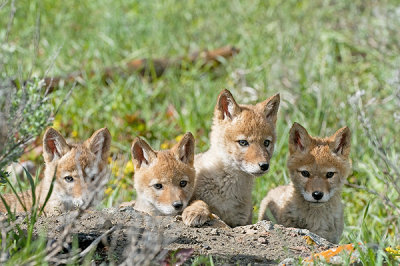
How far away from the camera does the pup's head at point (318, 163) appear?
5609 millimetres

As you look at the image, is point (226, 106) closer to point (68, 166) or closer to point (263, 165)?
point (263, 165)

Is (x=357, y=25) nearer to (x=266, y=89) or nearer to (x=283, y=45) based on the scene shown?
(x=283, y=45)

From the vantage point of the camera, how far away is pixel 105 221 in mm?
4809

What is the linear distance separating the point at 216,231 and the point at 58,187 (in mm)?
1492

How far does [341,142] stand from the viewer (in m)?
5.89

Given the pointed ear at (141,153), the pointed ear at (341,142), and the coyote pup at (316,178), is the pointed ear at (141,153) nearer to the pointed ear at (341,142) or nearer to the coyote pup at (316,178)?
the coyote pup at (316,178)

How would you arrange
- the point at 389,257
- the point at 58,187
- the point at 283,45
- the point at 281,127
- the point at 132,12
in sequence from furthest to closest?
the point at 132,12 → the point at 283,45 → the point at 281,127 → the point at 58,187 → the point at 389,257

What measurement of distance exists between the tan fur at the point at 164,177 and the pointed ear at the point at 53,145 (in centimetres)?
63

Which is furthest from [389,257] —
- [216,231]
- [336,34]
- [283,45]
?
[336,34]

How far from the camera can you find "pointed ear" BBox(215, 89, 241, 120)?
6.00 meters

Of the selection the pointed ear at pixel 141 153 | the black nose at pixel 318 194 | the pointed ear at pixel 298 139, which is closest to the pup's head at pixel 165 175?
the pointed ear at pixel 141 153

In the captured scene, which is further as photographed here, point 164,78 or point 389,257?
point 164,78

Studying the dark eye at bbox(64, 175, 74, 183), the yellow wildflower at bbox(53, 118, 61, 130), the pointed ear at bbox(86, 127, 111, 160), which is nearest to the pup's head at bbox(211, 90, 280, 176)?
the pointed ear at bbox(86, 127, 111, 160)

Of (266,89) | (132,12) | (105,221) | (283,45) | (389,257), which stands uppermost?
(132,12)
